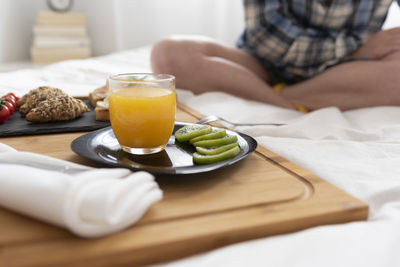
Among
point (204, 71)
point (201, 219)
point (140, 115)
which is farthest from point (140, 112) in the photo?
point (204, 71)

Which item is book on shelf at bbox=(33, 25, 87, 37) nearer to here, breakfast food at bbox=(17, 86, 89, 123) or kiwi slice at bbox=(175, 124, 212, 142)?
breakfast food at bbox=(17, 86, 89, 123)

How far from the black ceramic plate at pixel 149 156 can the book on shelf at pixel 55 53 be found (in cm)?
233

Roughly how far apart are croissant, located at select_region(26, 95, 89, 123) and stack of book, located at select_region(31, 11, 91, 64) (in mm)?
2092

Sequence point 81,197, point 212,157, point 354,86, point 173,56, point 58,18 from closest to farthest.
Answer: point 81,197 → point 212,157 → point 354,86 → point 173,56 → point 58,18

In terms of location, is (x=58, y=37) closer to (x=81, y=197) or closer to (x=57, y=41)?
(x=57, y=41)

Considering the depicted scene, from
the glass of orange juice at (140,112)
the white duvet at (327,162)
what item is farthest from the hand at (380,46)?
the glass of orange juice at (140,112)

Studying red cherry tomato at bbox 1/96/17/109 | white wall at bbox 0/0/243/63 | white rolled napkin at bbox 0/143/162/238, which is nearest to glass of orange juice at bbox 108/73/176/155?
white rolled napkin at bbox 0/143/162/238

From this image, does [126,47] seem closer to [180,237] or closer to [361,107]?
[361,107]

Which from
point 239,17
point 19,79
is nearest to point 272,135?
point 19,79

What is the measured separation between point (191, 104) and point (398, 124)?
23.1 inches

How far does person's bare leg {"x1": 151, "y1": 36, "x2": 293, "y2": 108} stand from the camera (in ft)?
4.82

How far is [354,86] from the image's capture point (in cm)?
141

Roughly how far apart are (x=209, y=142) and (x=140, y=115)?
0.41 ft

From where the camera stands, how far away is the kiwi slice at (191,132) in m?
0.80
